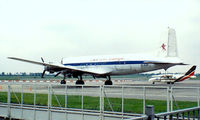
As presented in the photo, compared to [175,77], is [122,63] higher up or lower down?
higher up

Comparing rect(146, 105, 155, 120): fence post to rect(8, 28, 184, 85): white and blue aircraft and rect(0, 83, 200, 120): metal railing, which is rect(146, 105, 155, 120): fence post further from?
rect(8, 28, 184, 85): white and blue aircraft

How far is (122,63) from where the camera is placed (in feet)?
114

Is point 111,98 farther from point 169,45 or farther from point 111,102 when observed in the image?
point 169,45

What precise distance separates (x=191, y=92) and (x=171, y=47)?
23498 mm

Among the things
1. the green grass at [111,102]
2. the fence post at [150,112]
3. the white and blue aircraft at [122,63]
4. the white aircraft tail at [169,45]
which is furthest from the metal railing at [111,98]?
the white aircraft tail at [169,45]

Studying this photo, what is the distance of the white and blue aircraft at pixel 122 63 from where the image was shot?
108 ft

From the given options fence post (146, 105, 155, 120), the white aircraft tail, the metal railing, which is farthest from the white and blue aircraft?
fence post (146, 105, 155, 120)

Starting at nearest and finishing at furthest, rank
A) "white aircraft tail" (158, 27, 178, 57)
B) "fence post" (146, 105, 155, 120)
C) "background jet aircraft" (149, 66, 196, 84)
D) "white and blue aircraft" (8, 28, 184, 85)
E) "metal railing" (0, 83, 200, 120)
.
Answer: "fence post" (146, 105, 155, 120) → "metal railing" (0, 83, 200, 120) → "white and blue aircraft" (8, 28, 184, 85) → "white aircraft tail" (158, 27, 178, 57) → "background jet aircraft" (149, 66, 196, 84)

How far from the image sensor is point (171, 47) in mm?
34656

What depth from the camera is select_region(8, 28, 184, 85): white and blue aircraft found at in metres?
32.8

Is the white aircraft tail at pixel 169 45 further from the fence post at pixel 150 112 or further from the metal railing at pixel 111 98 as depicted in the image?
the fence post at pixel 150 112

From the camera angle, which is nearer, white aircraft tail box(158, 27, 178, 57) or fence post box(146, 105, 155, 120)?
fence post box(146, 105, 155, 120)

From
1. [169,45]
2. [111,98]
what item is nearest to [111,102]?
[111,98]

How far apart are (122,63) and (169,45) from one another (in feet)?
21.1
